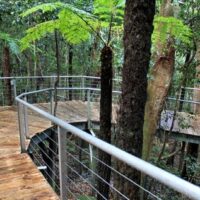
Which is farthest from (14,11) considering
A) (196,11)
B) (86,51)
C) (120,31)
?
(86,51)

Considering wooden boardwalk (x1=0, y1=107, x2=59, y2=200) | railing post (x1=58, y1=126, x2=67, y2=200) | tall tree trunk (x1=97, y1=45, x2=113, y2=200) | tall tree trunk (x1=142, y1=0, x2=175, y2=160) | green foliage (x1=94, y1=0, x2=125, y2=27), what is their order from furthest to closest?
tall tree trunk (x1=142, y1=0, x2=175, y2=160) → green foliage (x1=94, y1=0, x2=125, y2=27) → tall tree trunk (x1=97, y1=45, x2=113, y2=200) → wooden boardwalk (x1=0, y1=107, x2=59, y2=200) → railing post (x1=58, y1=126, x2=67, y2=200)

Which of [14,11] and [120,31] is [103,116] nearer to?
[120,31]

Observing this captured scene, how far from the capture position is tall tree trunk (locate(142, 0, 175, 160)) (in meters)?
5.34

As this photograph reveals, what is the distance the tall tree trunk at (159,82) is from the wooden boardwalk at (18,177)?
2.16 m

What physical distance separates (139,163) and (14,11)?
7.08 m

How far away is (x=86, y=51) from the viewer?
13766 millimetres

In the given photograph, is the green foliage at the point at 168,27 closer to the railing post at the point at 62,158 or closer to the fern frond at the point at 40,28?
the fern frond at the point at 40,28

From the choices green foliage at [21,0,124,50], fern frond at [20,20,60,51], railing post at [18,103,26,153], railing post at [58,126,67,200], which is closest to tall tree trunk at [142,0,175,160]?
green foliage at [21,0,124,50]

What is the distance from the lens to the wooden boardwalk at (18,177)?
10.4 ft

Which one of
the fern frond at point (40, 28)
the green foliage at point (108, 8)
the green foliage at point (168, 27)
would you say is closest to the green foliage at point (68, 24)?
the fern frond at point (40, 28)

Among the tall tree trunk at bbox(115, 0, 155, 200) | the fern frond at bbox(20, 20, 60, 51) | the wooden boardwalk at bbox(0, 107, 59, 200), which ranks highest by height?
the fern frond at bbox(20, 20, 60, 51)

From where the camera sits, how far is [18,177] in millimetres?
3643

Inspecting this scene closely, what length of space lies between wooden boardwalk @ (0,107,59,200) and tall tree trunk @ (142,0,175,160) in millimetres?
2158

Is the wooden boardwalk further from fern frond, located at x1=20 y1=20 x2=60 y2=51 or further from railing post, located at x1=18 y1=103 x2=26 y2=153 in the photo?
fern frond, located at x1=20 y1=20 x2=60 y2=51
